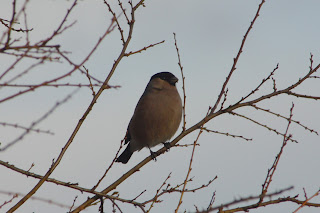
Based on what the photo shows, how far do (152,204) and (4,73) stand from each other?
1669 mm

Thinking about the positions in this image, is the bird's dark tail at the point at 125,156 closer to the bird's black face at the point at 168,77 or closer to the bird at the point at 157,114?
the bird at the point at 157,114

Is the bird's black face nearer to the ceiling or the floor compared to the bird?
nearer to the ceiling

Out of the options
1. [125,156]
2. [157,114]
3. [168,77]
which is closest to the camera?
[157,114]

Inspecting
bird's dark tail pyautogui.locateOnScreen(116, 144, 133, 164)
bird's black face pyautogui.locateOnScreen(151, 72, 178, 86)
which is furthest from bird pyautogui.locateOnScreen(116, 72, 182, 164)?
bird's dark tail pyautogui.locateOnScreen(116, 144, 133, 164)

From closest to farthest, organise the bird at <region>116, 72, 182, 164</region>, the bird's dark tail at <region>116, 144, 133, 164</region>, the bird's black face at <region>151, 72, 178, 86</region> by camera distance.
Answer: the bird at <region>116, 72, 182, 164</region> → the bird's black face at <region>151, 72, 178, 86</region> → the bird's dark tail at <region>116, 144, 133, 164</region>

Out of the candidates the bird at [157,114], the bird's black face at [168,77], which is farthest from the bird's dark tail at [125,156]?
the bird's black face at [168,77]

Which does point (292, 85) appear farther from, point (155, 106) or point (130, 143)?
point (130, 143)

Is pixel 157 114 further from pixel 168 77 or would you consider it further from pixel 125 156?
pixel 125 156

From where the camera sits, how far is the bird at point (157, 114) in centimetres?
583

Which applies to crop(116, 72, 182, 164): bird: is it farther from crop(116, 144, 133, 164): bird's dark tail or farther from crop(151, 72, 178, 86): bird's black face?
crop(116, 144, 133, 164): bird's dark tail

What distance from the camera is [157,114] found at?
584 cm

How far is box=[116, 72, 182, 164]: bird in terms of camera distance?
583 centimetres

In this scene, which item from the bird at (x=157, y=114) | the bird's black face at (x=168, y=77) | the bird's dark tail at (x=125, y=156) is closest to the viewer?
the bird at (x=157, y=114)

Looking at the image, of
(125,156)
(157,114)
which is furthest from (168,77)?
(125,156)
